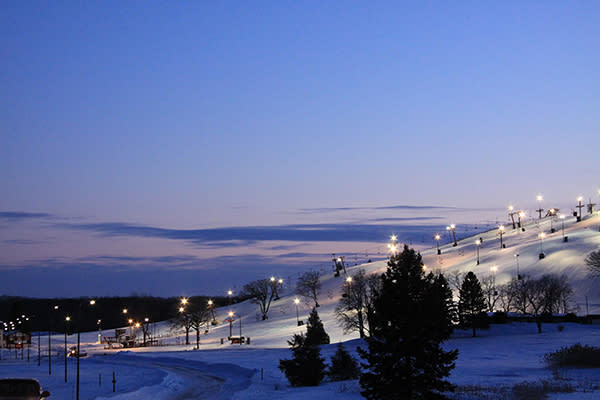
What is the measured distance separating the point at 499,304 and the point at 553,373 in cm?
6078

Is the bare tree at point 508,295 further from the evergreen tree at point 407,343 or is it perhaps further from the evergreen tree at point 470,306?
the evergreen tree at point 407,343

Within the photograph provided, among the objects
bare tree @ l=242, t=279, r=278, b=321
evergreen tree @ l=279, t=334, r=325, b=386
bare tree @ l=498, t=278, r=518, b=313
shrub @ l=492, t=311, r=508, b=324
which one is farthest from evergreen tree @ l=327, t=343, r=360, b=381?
bare tree @ l=242, t=279, r=278, b=321

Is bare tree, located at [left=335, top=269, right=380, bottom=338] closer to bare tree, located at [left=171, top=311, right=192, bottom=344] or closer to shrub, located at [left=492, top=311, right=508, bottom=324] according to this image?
shrub, located at [left=492, top=311, right=508, bottom=324]

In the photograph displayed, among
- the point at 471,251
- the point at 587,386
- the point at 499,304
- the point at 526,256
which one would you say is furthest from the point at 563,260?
the point at 587,386

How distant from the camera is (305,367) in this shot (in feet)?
144

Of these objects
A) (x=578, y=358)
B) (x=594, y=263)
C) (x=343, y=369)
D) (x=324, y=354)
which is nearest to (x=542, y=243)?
(x=594, y=263)

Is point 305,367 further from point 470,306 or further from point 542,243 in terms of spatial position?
point 542,243

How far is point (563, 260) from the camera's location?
4377 inches

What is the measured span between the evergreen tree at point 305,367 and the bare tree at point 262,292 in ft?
259

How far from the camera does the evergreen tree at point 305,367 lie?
143 ft

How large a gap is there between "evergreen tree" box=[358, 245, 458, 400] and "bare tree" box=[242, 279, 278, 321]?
322ft

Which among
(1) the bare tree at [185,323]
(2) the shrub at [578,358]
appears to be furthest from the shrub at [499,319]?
(1) the bare tree at [185,323]

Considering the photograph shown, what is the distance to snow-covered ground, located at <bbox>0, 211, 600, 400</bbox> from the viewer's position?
131 feet

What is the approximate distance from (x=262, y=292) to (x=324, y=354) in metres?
78.6
